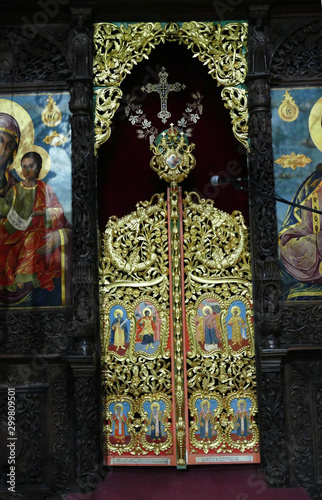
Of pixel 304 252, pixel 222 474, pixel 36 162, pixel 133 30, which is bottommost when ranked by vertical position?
pixel 222 474

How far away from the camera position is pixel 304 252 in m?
5.95

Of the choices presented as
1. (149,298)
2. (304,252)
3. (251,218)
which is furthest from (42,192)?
(304,252)

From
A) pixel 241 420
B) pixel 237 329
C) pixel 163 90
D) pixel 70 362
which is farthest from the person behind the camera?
pixel 163 90

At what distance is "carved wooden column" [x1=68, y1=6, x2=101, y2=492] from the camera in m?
5.64

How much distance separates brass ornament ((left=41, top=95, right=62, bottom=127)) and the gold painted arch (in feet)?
1.24

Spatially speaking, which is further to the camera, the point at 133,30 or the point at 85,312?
the point at 133,30

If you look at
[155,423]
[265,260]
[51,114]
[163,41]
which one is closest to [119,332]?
[155,423]

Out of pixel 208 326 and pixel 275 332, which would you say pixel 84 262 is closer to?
pixel 208 326

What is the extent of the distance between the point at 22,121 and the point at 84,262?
Result: 1.52 metres

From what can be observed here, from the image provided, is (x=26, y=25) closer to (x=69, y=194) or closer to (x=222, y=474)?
(x=69, y=194)

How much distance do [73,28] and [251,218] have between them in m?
2.48

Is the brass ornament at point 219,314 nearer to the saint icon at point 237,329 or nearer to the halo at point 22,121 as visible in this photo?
the saint icon at point 237,329

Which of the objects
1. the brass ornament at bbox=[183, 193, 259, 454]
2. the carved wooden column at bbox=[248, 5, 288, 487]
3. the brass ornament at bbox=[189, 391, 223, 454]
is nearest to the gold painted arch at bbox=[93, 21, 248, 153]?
the carved wooden column at bbox=[248, 5, 288, 487]

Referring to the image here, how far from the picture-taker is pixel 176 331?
603cm
